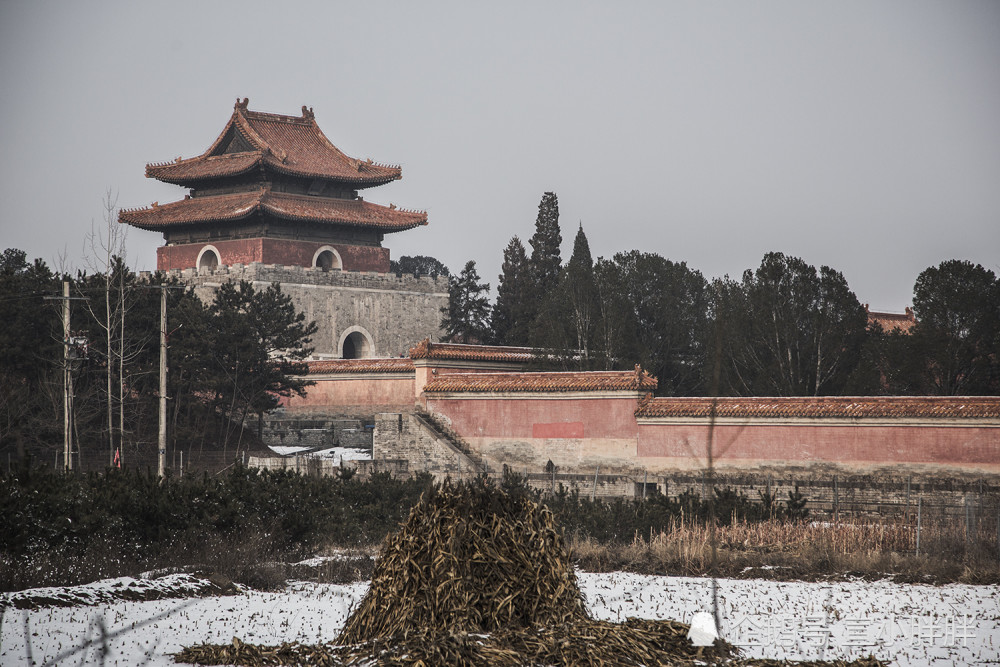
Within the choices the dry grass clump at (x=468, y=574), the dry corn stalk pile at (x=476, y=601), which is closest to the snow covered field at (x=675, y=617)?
the dry corn stalk pile at (x=476, y=601)

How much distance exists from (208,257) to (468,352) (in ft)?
51.1

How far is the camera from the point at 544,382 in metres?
26.1

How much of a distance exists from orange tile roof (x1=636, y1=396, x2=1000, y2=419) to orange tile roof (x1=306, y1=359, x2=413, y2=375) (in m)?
10.5

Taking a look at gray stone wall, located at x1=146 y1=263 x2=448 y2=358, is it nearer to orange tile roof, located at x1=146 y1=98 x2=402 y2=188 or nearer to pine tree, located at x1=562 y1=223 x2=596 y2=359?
orange tile roof, located at x1=146 y1=98 x2=402 y2=188

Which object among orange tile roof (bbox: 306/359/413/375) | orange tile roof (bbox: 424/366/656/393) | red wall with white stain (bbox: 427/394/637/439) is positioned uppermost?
orange tile roof (bbox: 306/359/413/375)

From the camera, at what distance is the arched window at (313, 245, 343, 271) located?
135ft

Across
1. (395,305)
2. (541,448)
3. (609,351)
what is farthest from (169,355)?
(395,305)

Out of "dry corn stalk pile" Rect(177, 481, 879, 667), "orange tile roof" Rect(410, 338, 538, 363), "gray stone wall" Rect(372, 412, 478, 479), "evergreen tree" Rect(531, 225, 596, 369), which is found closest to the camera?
"dry corn stalk pile" Rect(177, 481, 879, 667)

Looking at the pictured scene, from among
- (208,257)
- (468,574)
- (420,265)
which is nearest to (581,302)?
(208,257)

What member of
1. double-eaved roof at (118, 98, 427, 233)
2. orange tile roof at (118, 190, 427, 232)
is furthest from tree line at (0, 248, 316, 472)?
double-eaved roof at (118, 98, 427, 233)

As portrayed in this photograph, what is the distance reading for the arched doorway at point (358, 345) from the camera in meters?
40.5

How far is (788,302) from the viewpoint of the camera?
2786 cm

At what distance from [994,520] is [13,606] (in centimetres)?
1167

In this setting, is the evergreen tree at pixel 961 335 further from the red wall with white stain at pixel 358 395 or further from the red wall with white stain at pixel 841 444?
the red wall with white stain at pixel 358 395
